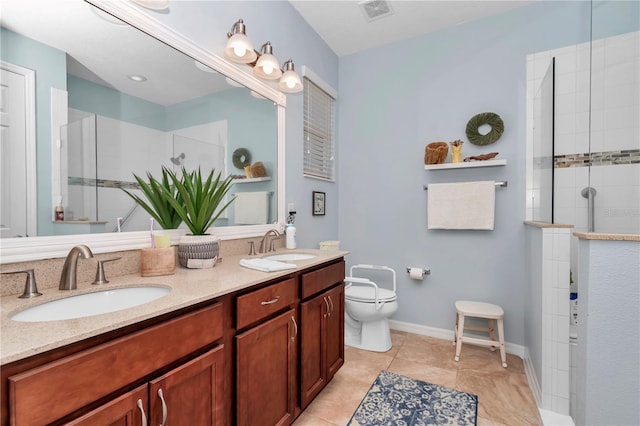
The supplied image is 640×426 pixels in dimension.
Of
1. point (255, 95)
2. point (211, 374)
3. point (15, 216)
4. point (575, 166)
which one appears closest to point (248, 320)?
point (211, 374)

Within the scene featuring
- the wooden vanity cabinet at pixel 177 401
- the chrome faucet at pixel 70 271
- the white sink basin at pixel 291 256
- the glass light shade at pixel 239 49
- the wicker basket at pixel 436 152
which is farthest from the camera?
the wicker basket at pixel 436 152

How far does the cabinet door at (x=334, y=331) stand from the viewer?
1.71 m

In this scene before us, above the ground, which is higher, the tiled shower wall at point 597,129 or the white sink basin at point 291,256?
the tiled shower wall at point 597,129

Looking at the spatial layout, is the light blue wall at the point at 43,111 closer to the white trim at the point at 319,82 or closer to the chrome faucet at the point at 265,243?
the chrome faucet at the point at 265,243

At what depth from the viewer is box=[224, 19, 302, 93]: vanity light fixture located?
5.18 ft

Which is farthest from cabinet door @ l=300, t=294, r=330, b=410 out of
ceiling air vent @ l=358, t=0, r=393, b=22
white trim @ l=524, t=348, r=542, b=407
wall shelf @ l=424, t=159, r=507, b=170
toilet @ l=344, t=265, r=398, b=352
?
ceiling air vent @ l=358, t=0, r=393, b=22

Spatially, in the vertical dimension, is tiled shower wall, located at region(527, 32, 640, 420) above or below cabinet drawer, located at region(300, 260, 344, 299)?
above

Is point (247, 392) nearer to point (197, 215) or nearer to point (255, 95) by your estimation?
point (197, 215)

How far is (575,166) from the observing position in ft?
7.11

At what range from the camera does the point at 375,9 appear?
2.29 m

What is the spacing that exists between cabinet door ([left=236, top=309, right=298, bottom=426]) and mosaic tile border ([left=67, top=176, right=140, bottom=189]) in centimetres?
78

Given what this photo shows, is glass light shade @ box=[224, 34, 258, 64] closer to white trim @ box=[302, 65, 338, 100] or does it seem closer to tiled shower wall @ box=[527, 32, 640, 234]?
white trim @ box=[302, 65, 338, 100]

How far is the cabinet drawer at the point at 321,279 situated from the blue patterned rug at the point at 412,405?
2.31ft

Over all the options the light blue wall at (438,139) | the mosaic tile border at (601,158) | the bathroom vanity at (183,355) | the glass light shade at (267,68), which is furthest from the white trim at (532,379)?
the glass light shade at (267,68)
